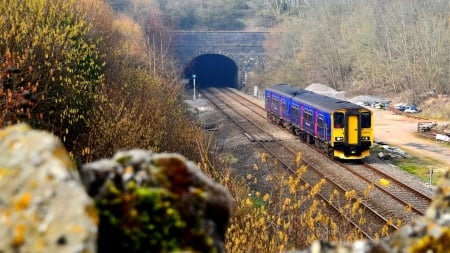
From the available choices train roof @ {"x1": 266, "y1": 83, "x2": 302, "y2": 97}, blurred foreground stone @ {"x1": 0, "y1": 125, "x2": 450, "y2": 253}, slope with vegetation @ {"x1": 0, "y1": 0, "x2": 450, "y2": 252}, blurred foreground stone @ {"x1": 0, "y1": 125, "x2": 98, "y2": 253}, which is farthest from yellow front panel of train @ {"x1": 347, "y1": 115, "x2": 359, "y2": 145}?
blurred foreground stone @ {"x1": 0, "y1": 125, "x2": 98, "y2": 253}

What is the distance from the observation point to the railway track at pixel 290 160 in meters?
14.7

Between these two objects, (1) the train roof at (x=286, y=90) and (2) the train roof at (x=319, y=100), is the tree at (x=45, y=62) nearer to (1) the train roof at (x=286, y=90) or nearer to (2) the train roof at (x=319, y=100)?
(2) the train roof at (x=319, y=100)

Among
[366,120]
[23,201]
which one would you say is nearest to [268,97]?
[366,120]

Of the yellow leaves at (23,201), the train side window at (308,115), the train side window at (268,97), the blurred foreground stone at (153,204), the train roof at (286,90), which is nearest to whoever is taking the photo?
the yellow leaves at (23,201)

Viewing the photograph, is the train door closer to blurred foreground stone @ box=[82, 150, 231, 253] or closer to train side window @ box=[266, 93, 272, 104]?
train side window @ box=[266, 93, 272, 104]

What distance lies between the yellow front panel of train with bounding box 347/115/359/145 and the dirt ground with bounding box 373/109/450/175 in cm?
344

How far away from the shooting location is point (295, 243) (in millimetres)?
10758

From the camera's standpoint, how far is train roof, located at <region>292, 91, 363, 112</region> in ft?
76.3

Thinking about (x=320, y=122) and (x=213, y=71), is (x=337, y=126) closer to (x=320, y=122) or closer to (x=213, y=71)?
(x=320, y=122)

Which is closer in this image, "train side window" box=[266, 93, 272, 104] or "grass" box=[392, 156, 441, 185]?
"grass" box=[392, 156, 441, 185]

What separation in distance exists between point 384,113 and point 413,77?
7.51 metres

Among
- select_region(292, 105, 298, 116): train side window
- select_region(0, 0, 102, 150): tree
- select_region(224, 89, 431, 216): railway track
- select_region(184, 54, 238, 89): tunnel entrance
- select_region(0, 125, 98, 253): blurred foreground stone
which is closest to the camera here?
select_region(0, 125, 98, 253): blurred foreground stone

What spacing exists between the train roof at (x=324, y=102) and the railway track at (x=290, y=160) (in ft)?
7.85

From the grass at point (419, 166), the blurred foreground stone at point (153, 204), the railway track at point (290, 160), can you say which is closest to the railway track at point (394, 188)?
the railway track at point (290, 160)
